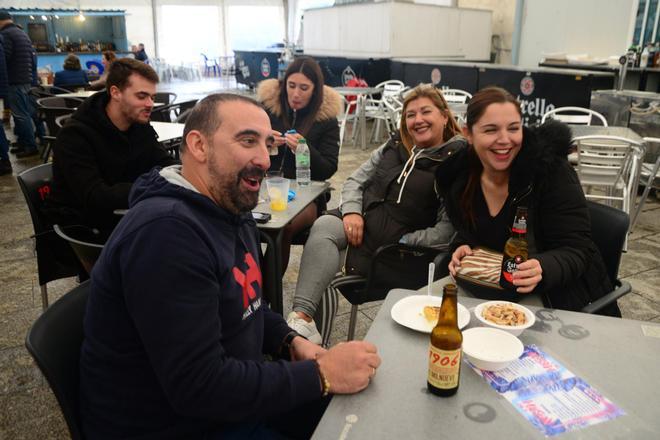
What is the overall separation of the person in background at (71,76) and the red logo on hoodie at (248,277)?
8.98 metres

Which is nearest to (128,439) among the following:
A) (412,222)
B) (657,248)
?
(412,222)

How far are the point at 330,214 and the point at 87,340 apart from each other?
165 cm

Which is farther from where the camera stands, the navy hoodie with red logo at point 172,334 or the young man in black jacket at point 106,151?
the young man in black jacket at point 106,151

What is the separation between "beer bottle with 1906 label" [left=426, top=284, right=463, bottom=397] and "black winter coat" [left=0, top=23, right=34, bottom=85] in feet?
24.6

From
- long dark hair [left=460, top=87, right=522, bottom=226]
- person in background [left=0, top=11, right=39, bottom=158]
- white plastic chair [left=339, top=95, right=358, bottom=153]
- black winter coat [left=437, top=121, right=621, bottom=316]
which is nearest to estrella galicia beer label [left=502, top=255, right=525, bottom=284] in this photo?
black winter coat [left=437, top=121, right=621, bottom=316]

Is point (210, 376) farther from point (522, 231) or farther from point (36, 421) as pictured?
point (36, 421)

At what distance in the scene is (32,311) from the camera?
123 inches

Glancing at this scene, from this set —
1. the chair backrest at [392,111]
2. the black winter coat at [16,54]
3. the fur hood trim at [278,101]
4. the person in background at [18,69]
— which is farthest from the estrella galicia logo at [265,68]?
the fur hood trim at [278,101]

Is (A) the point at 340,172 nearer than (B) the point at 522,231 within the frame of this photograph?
No

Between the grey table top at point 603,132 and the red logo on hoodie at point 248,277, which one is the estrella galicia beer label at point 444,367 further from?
the grey table top at point 603,132

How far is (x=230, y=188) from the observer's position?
126 centimetres

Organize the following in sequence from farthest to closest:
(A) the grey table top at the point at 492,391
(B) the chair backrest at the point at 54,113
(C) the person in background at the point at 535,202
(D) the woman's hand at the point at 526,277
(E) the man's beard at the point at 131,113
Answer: (B) the chair backrest at the point at 54,113
(E) the man's beard at the point at 131,113
(C) the person in background at the point at 535,202
(D) the woman's hand at the point at 526,277
(A) the grey table top at the point at 492,391

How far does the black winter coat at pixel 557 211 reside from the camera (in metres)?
1.77

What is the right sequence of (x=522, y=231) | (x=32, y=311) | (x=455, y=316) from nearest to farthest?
(x=455, y=316), (x=522, y=231), (x=32, y=311)
